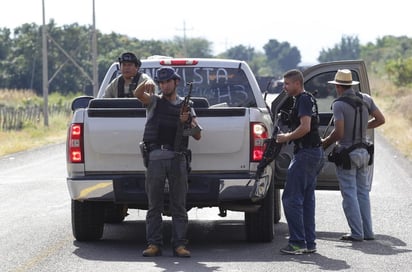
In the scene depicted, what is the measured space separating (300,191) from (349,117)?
45.2 inches

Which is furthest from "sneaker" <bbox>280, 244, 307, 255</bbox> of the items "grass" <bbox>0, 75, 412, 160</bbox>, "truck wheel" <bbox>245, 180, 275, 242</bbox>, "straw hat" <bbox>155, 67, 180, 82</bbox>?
"grass" <bbox>0, 75, 412, 160</bbox>

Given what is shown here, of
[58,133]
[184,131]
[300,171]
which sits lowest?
[58,133]

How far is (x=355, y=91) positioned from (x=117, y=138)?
269 centimetres

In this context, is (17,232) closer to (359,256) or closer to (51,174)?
(359,256)

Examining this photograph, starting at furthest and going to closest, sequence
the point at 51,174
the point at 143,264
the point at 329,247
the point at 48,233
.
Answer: the point at 51,174
the point at 48,233
the point at 329,247
the point at 143,264

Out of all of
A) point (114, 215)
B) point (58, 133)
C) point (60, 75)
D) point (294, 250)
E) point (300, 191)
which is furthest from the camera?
point (60, 75)

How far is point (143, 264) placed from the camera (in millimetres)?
9852

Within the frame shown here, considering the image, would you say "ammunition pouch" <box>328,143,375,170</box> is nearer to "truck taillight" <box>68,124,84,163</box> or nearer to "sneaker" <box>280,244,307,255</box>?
"sneaker" <box>280,244,307,255</box>

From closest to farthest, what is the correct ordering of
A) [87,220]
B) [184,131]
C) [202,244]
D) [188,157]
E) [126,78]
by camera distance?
[184,131] < [188,157] < [87,220] < [202,244] < [126,78]

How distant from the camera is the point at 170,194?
Answer: 33.5 ft

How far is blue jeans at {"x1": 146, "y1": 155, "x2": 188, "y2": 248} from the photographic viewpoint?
10055 millimetres

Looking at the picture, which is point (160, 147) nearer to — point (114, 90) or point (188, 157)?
point (188, 157)

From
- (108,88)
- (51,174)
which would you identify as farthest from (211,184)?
(51,174)

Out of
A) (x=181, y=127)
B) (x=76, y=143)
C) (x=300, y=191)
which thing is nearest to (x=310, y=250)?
(x=300, y=191)
